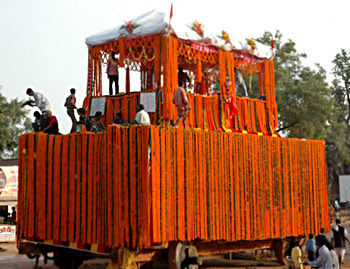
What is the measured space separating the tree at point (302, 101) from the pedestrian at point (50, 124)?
17.4 metres

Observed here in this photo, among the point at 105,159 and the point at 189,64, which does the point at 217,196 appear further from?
the point at 189,64

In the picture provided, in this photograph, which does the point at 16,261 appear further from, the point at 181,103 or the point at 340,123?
the point at 340,123

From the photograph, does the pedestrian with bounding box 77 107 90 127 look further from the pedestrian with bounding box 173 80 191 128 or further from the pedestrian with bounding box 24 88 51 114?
the pedestrian with bounding box 173 80 191 128

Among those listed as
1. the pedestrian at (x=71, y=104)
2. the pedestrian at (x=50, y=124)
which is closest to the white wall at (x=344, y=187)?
the pedestrian at (x=71, y=104)

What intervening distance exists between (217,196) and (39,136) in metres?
4.31

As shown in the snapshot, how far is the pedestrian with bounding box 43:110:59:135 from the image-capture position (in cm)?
1295

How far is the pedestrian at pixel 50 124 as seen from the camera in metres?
12.9

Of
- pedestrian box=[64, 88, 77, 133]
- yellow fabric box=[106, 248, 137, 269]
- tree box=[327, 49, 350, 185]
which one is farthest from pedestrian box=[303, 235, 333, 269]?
tree box=[327, 49, 350, 185]

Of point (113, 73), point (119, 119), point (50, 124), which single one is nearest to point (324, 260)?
point (119, 119)

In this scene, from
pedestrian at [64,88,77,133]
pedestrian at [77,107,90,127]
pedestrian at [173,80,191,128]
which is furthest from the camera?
pedestrian at [64,88,77,133]

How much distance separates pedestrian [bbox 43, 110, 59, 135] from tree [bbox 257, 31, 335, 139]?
17352 mm

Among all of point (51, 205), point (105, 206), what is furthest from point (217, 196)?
point (51, 205)

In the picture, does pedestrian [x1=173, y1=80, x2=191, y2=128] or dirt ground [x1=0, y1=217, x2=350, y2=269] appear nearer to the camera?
pedestrian [x1=173, y1=80, x2=191, y2=128]

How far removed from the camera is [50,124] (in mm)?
12961
